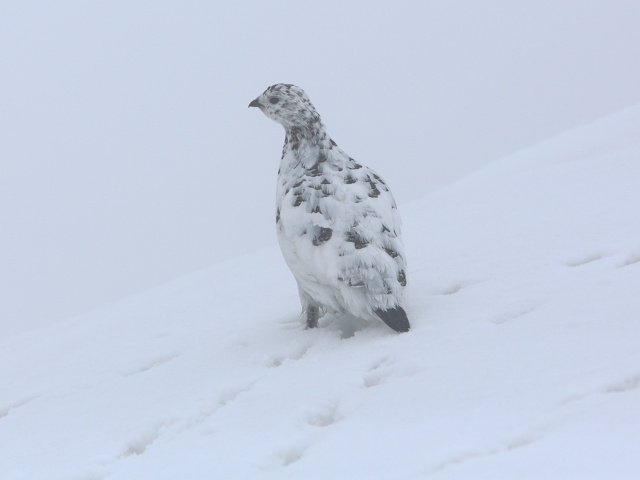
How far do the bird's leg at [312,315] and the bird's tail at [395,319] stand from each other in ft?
2.32

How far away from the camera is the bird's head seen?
17.1ft

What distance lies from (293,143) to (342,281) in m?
1.27

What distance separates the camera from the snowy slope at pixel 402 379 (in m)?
2.94

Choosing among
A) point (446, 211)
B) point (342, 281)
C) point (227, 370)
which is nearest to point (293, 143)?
point (342, 281)

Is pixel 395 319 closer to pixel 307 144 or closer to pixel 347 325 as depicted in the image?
pixel 347 325

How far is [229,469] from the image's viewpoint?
316 centimetres

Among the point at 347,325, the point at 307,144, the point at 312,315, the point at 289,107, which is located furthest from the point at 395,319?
the point at 289,107

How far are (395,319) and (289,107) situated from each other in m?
1.77

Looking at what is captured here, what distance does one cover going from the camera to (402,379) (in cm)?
369

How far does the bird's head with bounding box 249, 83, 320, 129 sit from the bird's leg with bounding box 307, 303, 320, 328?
1255mm

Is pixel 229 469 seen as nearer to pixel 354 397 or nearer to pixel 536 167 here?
pixel 354 397

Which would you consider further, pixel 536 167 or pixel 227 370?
pixel 536 167

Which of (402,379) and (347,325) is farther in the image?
(347,325)

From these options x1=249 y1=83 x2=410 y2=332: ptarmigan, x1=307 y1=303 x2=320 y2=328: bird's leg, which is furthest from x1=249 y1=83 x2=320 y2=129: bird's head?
x1=307 y1=303 x2=320 y2=328: bird's leg
